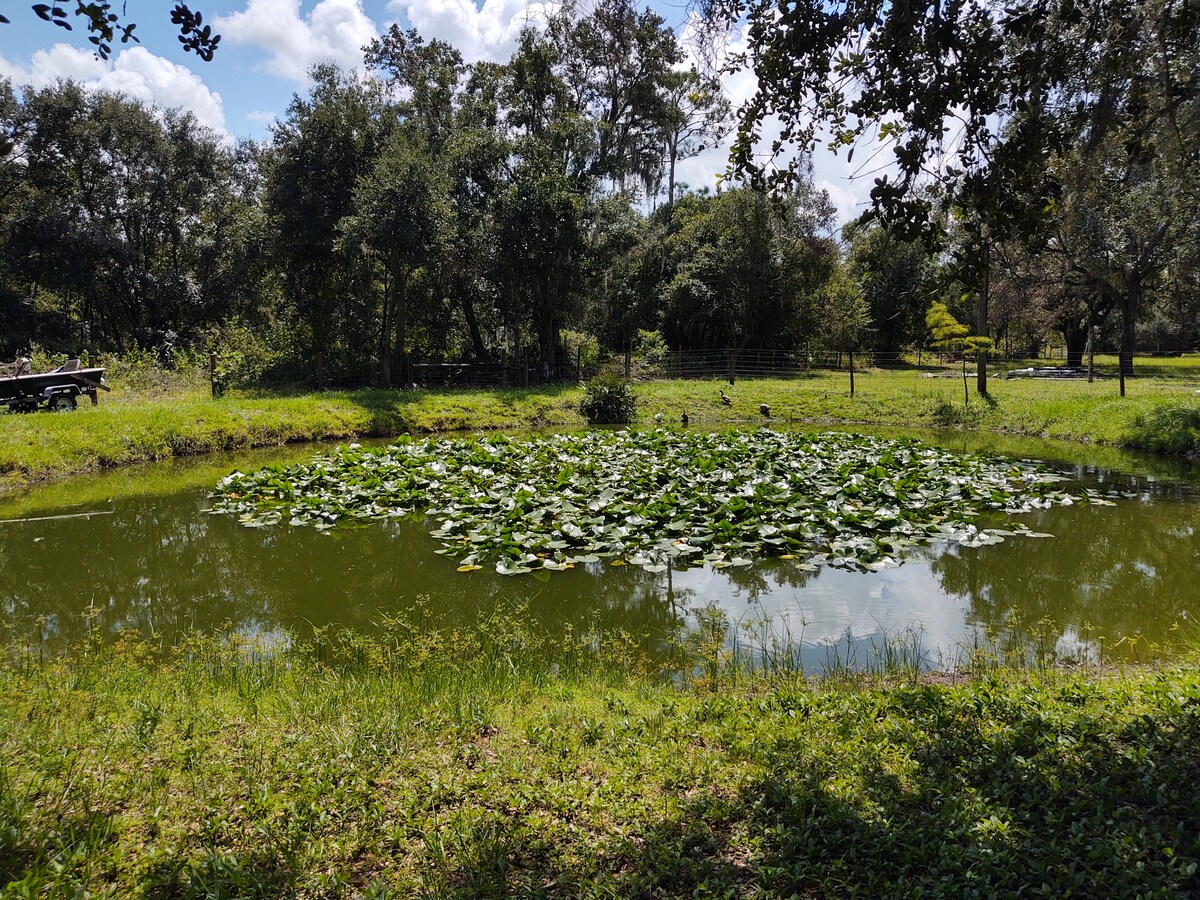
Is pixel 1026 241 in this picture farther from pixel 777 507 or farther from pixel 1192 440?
pixel 1192 440

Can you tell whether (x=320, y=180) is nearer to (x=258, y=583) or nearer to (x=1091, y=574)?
(x=258, y=583)

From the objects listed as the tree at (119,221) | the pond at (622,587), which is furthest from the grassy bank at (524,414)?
the tree at (119,221)

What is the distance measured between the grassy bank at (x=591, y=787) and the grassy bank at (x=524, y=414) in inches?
431

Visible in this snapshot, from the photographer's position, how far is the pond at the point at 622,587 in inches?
234

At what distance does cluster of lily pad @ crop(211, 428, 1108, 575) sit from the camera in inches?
305

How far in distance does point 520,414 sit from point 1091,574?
16.1m

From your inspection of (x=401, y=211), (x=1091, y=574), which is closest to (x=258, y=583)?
(x=1091, y=574)

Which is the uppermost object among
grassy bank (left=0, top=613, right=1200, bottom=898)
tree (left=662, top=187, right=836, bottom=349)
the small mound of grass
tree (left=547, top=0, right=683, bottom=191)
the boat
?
tree (left=547, top=0, right=683, bottom=191)

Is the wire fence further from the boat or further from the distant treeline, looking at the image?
the boat

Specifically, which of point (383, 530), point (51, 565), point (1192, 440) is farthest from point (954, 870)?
point (1192, 440)

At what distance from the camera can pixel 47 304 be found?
29.2 meters

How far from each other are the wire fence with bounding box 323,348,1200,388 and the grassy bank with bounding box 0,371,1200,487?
2404 mm

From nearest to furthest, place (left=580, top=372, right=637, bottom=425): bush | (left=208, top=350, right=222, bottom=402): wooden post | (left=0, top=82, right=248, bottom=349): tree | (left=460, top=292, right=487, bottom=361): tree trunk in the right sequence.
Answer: (left=208, top=350, right=222, bottom=402): wooden post, (left=580, top=372, right=637, bottom=425): bush, (left=0, top=82, right=248, bottom=349): tree, (left=460, top=292, right=487, bottom=361): tree trunk

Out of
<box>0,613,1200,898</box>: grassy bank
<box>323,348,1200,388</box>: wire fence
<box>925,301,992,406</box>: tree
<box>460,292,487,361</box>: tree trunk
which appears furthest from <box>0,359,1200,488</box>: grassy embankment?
<box>0,613,1200,898</box>: grassy bank
